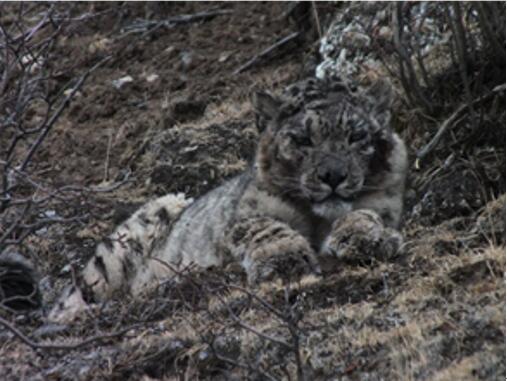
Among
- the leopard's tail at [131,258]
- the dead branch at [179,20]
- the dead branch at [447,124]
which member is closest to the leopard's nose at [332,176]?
the dead branch at [447,124]

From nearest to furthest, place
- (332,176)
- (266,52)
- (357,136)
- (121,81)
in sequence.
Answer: (332,176) → (357,136) → (266,52) → (121,81)

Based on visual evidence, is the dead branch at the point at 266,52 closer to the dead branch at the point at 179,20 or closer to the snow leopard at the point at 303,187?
the dead branch at the point at 179,20

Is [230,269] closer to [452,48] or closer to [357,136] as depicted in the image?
[357,136]

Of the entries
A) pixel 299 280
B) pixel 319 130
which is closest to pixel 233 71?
pixel 319 130

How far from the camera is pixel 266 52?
1603 centimetres

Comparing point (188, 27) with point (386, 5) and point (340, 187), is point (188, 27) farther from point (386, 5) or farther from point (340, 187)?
point (340, 187)

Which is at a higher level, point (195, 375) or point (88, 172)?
point (195, 375)

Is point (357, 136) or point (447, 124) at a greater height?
point (357, 136)

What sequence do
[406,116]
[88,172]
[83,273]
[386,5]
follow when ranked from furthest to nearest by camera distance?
[88,172], [386,5], [406,116], [83,273]

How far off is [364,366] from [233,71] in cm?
989

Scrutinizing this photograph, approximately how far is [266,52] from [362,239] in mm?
7683

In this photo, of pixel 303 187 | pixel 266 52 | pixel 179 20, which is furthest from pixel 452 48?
pixel 179 20

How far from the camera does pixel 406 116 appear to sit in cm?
1162

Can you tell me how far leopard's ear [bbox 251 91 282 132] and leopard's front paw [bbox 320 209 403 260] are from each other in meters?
1.29
